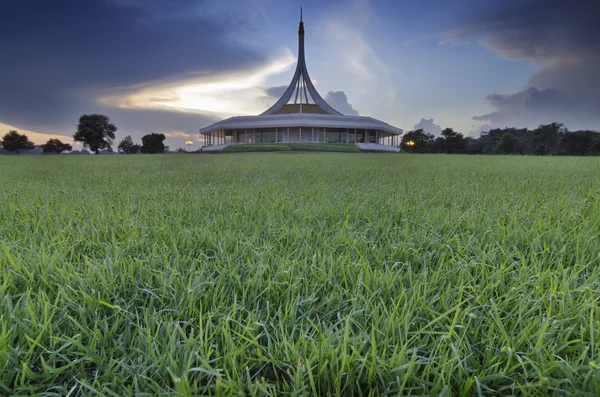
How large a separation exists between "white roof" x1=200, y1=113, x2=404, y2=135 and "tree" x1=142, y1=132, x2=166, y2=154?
10.7m

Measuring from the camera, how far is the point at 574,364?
26.8 inches

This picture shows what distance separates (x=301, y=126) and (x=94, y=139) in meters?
33.2

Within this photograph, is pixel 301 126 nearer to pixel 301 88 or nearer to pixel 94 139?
pixel 301 88

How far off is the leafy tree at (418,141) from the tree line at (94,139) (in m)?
39.8

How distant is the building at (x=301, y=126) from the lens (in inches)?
1741

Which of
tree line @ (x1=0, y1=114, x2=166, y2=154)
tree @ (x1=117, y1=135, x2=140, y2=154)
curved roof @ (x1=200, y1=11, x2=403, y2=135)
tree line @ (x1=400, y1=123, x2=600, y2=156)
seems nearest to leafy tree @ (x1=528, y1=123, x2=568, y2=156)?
tree line @ (x1=400, y1=123, x2=600, y2=156)

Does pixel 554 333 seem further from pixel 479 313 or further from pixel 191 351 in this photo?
pixel 191 351

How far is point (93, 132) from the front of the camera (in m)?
47.4

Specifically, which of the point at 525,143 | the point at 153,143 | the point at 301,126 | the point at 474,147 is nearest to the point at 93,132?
the point at 153,143

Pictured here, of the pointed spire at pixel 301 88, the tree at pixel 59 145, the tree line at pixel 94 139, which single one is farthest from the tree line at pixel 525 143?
the tree at pixel 59 145

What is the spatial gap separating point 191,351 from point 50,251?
1.14 metres

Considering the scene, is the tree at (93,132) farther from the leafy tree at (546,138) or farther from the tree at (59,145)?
the leafy tree at (546,138)

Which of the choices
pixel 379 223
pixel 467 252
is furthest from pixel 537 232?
pixel 379 223

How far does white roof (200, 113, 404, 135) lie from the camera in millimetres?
43781
